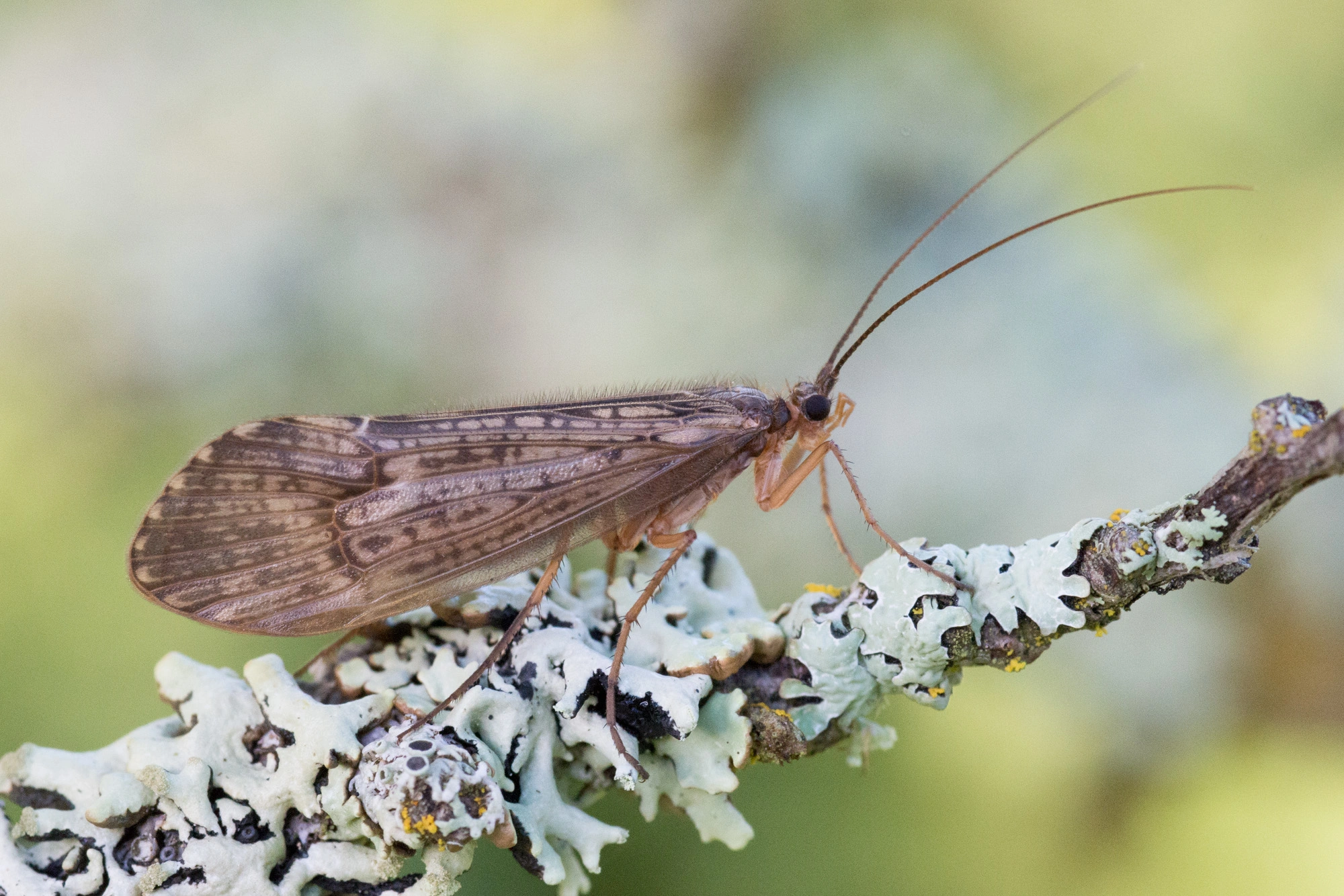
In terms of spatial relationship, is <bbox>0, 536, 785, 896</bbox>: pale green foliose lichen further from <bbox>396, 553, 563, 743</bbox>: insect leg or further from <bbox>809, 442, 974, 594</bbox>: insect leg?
<bbox>809, 442, 974, 594</bbox>: insect leg

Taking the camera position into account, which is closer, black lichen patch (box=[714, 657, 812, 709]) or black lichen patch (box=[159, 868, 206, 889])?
black lichen patch (box=[159, 868, 206, 889])

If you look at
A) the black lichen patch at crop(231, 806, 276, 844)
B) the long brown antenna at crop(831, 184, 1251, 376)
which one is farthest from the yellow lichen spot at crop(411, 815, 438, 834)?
the long brown antenna at crop(831, 184, 1251, 376)

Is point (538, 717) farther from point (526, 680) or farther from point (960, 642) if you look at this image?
point (960, 642)

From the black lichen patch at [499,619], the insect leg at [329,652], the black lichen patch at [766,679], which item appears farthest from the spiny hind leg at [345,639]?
the black lichen patch at [766,679]

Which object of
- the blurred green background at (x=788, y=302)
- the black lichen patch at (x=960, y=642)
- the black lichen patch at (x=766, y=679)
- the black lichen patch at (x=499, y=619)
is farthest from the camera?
the blurred green background at (x=788, y=302)

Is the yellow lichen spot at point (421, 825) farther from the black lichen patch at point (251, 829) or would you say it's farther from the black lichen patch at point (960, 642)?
the black lichen patch at point (960, 642)

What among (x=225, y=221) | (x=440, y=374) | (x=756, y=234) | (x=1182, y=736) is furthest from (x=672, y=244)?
(x=1182, y=736)
